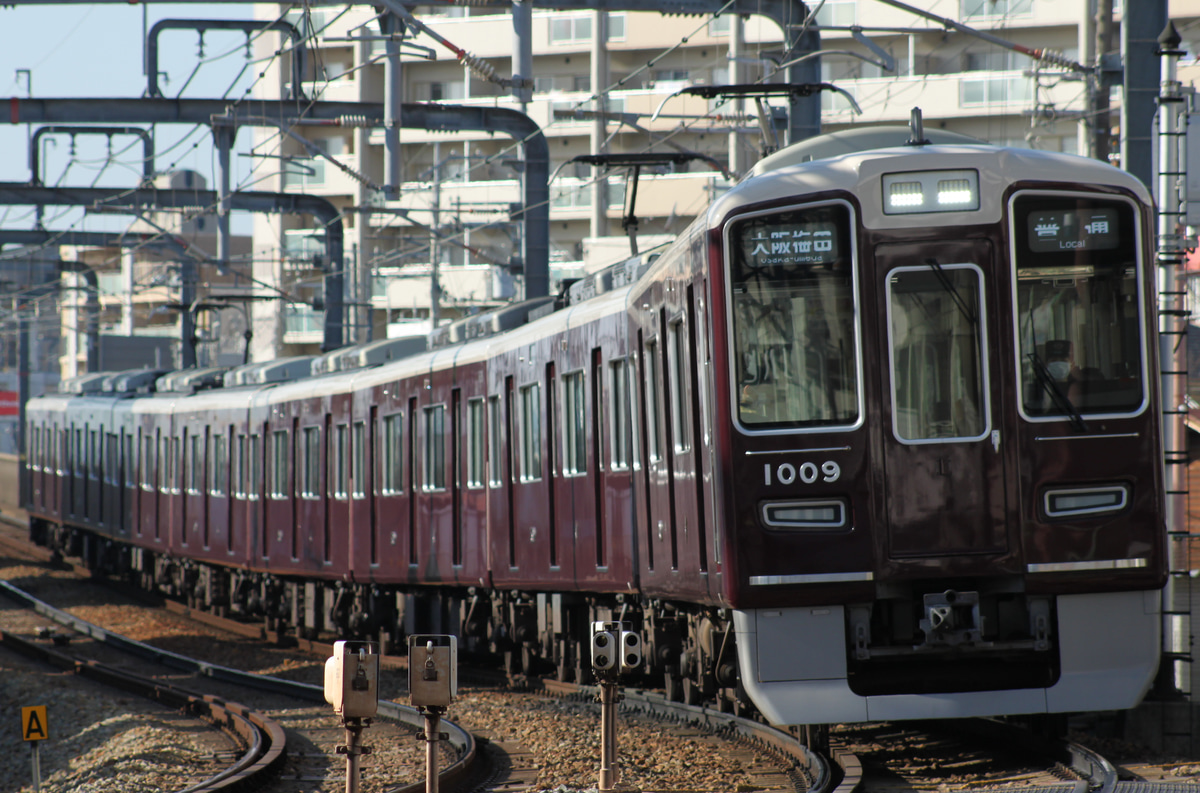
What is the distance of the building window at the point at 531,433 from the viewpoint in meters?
12.4

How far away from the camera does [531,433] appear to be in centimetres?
1259

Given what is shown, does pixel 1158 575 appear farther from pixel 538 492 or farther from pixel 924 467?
pixel 538 492

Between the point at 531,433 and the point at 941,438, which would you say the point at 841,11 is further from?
the point at 941,438

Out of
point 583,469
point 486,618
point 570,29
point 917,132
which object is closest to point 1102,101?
point 583,469

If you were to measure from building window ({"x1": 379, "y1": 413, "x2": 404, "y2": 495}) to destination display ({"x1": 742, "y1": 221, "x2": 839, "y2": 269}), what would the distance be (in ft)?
29.3

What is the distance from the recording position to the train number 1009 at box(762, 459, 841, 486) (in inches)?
289

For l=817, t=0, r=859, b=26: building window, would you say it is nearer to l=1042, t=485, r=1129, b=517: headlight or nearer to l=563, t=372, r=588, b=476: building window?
l=563, t=372, r=588, b=476: building window

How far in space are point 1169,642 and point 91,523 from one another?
77.0 ft

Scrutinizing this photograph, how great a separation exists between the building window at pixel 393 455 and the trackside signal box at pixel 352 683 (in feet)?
31.8

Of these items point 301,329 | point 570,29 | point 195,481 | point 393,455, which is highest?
point 570,29

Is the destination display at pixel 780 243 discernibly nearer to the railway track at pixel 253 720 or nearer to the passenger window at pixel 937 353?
the passenger window at pixel 937 353

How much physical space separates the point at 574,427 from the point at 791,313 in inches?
164

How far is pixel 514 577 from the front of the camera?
1316 cm

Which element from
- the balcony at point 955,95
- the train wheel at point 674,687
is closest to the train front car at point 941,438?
the train wheel at point 674,687
